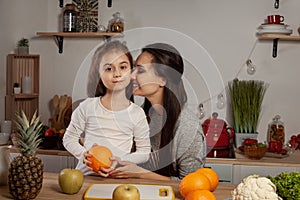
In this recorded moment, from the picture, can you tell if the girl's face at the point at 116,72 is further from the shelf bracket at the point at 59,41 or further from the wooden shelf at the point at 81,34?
the shelf bracket at the point at 59,41

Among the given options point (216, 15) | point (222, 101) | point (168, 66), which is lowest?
point (222, 101)

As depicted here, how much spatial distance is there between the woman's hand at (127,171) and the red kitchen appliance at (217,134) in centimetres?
104

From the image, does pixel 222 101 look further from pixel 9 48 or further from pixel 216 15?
pixel 9 48

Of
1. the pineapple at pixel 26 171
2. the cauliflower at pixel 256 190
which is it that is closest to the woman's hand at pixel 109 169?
the pineapple at pixel 26 171

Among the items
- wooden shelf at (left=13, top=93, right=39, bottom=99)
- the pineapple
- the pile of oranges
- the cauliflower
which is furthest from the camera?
wooden shelf at (left=13, top=93, right=39, bottom=99)

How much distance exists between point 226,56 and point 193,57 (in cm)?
24

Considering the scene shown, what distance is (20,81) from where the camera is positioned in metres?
3.28

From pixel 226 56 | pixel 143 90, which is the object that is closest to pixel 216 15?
pixel 226 56

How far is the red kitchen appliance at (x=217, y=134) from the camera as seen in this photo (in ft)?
10.1

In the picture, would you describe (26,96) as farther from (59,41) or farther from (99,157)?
(99,157)

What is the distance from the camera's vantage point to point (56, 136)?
304 cm

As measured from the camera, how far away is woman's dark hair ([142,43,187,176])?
222 cm

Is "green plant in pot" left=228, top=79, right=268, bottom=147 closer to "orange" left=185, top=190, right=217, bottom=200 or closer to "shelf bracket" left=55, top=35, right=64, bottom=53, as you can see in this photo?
"shelf bracket" left=55, top=35, right=64, bottom=53

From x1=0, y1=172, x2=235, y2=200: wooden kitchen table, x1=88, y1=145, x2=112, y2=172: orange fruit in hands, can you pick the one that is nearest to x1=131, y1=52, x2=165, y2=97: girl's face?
x1=88, y1=145, x2=112, y2=172: orange fruit in hands
